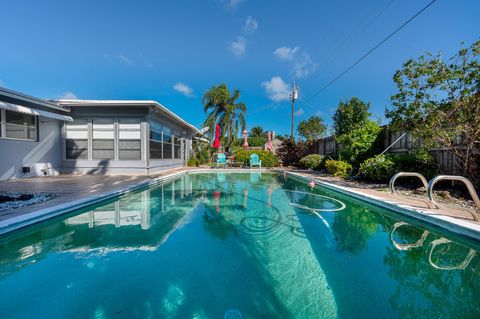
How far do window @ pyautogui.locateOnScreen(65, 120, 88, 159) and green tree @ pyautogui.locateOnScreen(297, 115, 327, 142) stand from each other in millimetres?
17166

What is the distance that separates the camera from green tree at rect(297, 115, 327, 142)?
20458 mm

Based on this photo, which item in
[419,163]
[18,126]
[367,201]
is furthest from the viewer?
[18,126]

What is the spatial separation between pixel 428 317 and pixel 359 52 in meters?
11.1

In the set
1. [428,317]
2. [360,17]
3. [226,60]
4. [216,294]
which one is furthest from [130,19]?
[428,317]

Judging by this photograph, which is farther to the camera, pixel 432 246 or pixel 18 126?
pixel 18 126

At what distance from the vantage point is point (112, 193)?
18.5ft

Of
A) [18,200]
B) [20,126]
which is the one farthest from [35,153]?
[18,200]

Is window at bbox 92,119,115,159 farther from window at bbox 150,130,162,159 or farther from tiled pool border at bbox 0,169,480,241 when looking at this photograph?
tiled pool border at bbox 0,169,480,241

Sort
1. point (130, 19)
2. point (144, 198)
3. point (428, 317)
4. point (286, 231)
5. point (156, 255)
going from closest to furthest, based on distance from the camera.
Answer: point (428, 317) → point (156, 255) → point (286, 231) → point (144, 198) → point (130, 19)

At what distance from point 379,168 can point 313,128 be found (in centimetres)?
1409

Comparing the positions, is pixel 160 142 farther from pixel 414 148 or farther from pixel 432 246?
pixel 432 246

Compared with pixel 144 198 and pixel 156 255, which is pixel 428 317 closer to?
pixel 156 255

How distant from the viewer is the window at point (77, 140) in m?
10.4

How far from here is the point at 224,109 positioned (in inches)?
804
